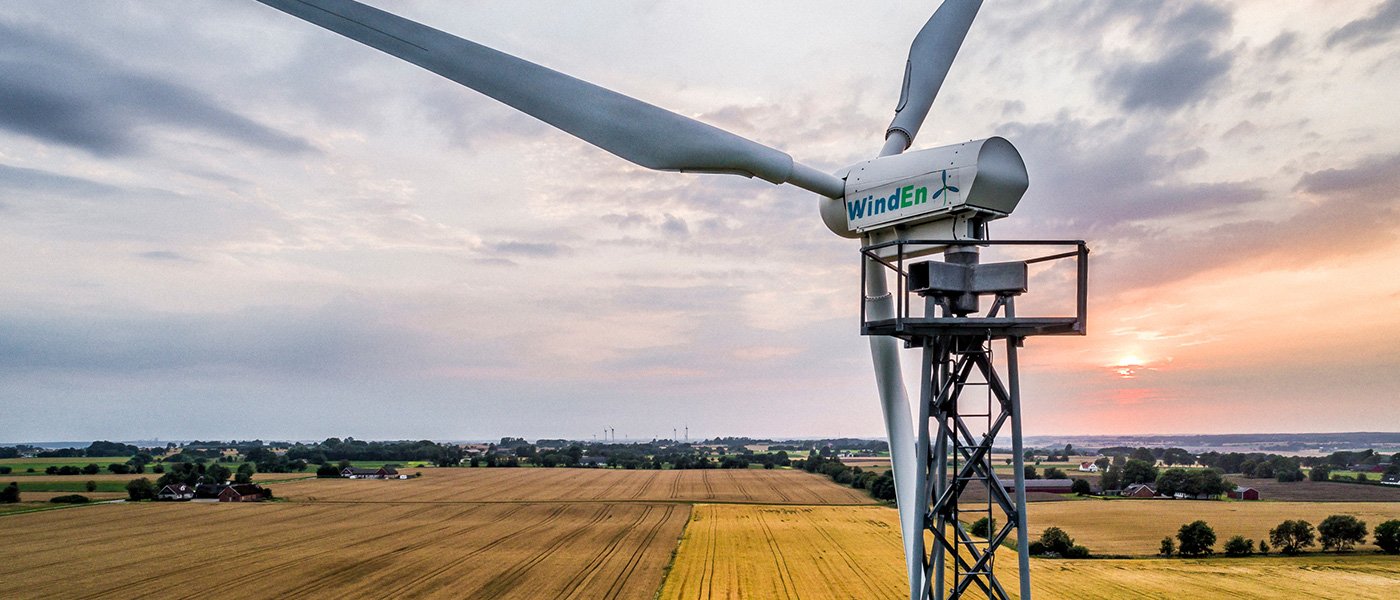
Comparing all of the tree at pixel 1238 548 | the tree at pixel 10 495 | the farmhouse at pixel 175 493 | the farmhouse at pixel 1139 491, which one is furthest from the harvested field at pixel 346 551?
the farmhouse at pixel 1139 491

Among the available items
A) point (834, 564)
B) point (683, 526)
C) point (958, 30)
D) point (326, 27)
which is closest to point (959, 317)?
point (958, 30)

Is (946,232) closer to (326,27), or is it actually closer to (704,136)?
(704,136)

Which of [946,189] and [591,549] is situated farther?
[591,549]

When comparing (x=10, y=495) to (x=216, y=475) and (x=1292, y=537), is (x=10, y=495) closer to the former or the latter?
(x=216, y=475)

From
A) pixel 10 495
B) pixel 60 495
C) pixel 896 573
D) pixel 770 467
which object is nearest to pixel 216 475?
pixel 60 495

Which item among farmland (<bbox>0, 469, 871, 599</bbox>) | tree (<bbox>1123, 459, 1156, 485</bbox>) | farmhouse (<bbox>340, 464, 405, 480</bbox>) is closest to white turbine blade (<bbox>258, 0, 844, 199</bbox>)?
farmland (<bbox>0, 469, 871, 599</bbox>)

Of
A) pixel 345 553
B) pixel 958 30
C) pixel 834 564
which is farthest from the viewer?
pixel 345 553

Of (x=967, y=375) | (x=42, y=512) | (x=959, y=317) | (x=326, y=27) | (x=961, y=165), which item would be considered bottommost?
(x=42, y=512)
